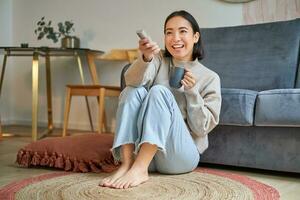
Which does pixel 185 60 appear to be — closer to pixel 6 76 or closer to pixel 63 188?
pixel 63 188

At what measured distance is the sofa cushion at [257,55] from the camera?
7.31 feet

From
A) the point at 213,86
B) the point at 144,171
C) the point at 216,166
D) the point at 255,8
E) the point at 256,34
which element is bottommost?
the point at 216,166

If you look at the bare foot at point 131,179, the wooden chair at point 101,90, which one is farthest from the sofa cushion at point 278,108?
the wooden chair at point 101,90

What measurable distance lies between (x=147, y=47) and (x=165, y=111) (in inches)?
9.8

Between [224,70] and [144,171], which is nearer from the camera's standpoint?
[144,171]

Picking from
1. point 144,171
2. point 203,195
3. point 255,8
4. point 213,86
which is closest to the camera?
point 203,195

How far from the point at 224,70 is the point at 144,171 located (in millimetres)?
1041

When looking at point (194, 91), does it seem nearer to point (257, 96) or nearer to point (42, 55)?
point (257, 96)

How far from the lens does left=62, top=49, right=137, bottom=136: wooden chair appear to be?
305 centimetres

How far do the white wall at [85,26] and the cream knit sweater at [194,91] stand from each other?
137 centimetres

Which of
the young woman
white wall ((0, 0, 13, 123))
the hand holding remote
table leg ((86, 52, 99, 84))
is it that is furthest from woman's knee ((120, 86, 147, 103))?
white wall ((0, 0, 13, 123))

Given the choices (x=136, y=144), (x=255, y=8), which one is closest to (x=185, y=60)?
(x=136, y=144)

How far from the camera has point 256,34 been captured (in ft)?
7.80

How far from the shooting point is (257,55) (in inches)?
91.2
